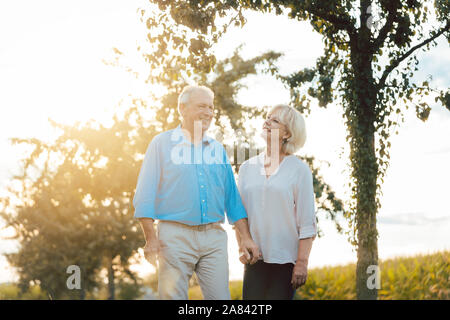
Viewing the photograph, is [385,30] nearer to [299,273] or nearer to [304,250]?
[304,250]

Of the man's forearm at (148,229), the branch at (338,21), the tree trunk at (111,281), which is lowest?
the tree trunk at (111,281)

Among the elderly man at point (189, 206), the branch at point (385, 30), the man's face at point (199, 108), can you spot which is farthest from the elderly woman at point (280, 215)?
the branch at point (385, 30)

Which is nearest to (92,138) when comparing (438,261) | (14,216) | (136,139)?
(136,139)

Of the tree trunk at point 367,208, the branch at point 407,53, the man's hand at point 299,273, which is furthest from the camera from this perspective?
the branch at point 407,53

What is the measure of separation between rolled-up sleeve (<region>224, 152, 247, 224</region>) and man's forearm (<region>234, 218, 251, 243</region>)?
39 mm

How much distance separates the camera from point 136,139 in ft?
49.6

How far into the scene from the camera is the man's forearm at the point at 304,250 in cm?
404

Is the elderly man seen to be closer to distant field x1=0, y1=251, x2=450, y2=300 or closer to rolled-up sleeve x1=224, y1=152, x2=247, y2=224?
rolled-up sleeve x1=224, y1=152, x2=247, y2=224

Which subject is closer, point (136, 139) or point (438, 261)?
point (438, 261)

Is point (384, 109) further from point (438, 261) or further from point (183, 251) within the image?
point (183, 251)

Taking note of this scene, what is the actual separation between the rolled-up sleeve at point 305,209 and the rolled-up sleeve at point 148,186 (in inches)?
47.3

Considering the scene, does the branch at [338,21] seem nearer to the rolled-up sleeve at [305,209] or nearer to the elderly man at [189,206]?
the elderly man at [189,206]

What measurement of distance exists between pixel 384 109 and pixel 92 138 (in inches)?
432

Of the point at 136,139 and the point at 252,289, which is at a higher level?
the point at 136,139
